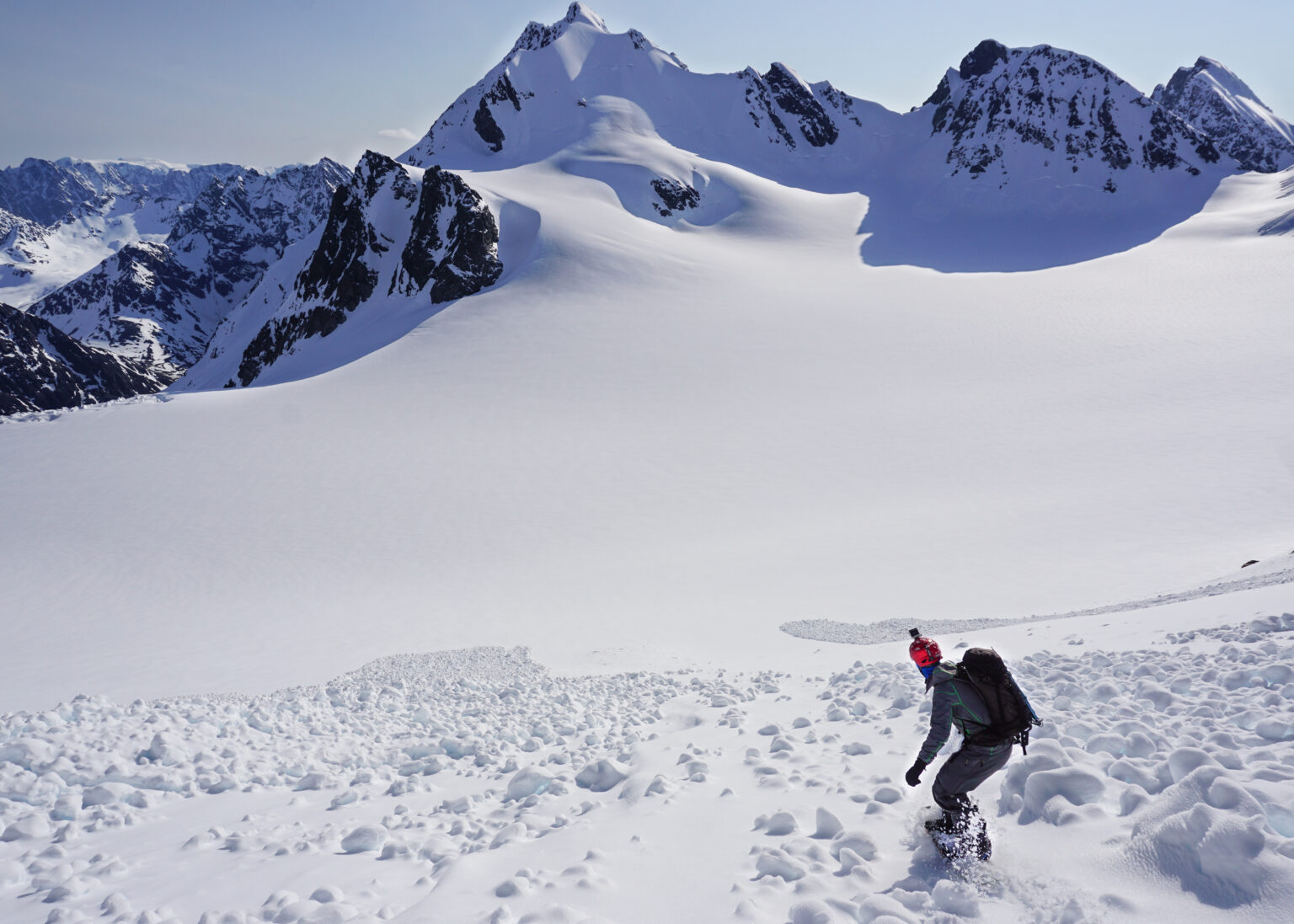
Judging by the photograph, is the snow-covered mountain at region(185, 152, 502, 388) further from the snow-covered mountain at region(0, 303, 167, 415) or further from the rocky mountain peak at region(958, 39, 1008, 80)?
the snow-covered mountain at region(0, 303, 167, 415)

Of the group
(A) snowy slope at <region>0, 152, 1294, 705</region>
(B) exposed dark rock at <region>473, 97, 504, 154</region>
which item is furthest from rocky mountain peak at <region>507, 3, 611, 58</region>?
(A) snowy slope at <region>0, 152, 1294, 705</region>

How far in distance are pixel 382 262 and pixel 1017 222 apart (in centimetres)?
8248

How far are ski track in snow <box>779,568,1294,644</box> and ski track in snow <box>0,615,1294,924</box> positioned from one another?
3837mm

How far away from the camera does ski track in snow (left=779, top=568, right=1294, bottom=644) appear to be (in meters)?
11.8

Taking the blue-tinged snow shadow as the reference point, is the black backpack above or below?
below

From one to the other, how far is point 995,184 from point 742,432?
9217cm

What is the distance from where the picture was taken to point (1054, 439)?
2706cm

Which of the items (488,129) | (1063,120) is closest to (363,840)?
(488,129)

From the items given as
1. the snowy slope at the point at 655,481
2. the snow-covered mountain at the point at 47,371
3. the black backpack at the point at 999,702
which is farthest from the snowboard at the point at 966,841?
the snow-covered mountain at the point at 47,371

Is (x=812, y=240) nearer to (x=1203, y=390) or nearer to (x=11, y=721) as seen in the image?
(x=1203, y=390)

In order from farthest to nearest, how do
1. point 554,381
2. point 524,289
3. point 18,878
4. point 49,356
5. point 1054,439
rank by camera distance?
point 49,356, point 524,289, point 554,381, point 1054,439, point 18,878

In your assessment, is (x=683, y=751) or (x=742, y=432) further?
(x=742, y=432)

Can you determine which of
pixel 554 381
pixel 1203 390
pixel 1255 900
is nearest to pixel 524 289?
pixel 554 381

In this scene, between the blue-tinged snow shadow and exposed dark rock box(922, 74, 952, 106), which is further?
exposed dark rock box(922, 74, 952, 106)
